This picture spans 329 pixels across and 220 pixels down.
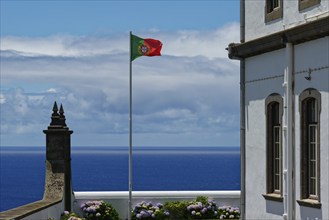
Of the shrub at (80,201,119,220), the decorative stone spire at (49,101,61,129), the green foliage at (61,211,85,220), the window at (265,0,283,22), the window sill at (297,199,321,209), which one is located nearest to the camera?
the window sill at (297,199,321,209)

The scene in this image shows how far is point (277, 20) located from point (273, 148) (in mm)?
3457

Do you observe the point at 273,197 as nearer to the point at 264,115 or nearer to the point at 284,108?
the point at 264,115

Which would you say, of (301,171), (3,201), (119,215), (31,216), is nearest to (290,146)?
(301,171)

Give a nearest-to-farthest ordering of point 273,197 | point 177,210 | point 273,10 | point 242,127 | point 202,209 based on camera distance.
A: point 273,197 < point 273,10 < point 242,127 < point 202,209 < point 177,210

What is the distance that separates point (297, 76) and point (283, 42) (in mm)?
993

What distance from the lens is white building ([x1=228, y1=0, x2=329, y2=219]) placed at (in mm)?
23672

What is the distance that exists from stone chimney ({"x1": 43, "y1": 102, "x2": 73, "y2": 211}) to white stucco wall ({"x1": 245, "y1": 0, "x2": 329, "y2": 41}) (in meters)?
7.49

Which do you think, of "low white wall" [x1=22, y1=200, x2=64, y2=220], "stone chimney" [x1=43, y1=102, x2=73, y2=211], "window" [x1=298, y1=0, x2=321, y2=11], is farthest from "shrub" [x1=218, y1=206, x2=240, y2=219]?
"window" [x1=298, y1=0, x2=321, y2=11]

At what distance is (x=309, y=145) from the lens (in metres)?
24.5

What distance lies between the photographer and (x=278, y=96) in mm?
Answer: 25969

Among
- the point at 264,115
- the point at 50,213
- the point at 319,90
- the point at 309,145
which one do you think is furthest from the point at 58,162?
the point at 319,90

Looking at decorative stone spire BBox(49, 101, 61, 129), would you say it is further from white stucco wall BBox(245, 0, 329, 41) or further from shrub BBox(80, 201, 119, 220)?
white stucco wall BBox(245, 0, 329, 41)

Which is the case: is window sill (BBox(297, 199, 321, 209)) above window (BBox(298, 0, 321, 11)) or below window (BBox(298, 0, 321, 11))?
below

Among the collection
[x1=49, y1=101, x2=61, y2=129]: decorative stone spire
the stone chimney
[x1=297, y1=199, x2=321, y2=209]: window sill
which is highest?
[x1=49, y1=101, x2=61, y2=129]: decorative stone spire
